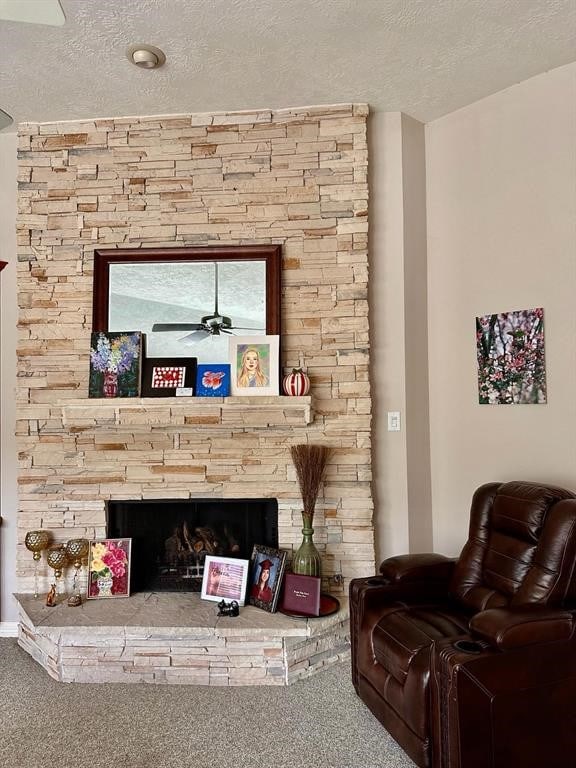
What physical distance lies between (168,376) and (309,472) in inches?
37.8

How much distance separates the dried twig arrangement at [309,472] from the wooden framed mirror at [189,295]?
698 mm

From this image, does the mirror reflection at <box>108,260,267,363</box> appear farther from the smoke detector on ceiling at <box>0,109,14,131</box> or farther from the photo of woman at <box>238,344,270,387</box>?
the smoke detector on ceiling at <box>0,109,14,131</box>

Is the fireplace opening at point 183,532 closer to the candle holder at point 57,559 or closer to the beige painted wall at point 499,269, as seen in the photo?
the candle holder at point 57,559

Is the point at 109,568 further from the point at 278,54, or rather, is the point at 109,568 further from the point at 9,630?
the point at 278,54

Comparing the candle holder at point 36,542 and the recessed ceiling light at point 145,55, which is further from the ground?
the recessed ceiling light at point 145,55

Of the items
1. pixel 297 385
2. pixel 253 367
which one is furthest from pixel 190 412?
pixel 297 385

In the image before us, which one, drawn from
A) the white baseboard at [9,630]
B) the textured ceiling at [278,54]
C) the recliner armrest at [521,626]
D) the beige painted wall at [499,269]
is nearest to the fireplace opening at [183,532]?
the white baseboard at [9,630]

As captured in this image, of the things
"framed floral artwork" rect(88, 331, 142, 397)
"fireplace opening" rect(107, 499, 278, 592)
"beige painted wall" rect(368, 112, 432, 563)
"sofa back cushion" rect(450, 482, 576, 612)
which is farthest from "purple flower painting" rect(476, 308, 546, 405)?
"framed floral artwork" rect(88, 331, 142, 397)

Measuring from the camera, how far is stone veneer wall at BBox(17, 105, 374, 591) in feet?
10.4

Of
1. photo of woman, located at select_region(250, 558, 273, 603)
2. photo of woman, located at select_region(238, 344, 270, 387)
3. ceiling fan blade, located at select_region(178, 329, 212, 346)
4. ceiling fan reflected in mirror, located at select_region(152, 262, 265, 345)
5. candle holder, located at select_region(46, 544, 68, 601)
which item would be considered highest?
ceiling fan reflected in mirror, located at select_region(152, 262, 265, 345)

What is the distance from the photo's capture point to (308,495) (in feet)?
9.85

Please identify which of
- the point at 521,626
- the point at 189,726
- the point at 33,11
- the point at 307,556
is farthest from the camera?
the point at 307,556

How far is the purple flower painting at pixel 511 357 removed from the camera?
9.60 ft

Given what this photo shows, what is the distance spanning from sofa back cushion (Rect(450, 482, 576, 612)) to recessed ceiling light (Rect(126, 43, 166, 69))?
2.60 m
